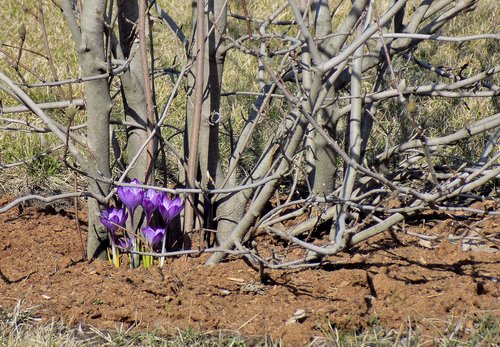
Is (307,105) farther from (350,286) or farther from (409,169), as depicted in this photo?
(409,169)

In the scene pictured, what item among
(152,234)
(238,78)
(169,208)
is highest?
(238,78)

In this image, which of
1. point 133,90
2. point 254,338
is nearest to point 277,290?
point 254,338

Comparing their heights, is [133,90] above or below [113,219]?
above

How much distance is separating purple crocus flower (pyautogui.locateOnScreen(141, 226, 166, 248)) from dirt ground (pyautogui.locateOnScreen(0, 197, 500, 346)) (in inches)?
4.7

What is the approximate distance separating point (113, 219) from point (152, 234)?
0.16 meters

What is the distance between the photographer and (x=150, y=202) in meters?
3.06

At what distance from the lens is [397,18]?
→ 3.54 meters

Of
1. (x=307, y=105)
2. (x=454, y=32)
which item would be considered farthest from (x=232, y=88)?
(x=307, y=105)

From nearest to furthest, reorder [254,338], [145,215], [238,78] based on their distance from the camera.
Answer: [254,338] → [145,215] → [238,78]

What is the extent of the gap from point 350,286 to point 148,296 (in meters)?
0.76

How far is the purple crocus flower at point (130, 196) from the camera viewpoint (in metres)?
3.02

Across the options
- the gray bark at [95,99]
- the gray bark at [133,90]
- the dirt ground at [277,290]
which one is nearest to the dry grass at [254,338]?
the dirt ground at [277,290]

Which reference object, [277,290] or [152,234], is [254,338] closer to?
[277,290]

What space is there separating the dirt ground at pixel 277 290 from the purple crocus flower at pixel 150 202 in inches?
9.5
